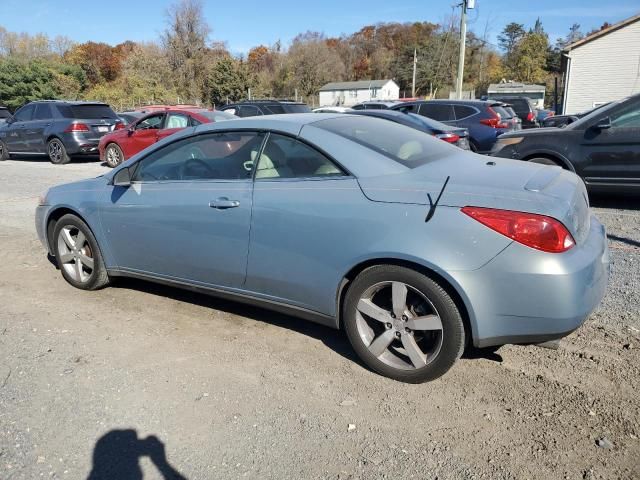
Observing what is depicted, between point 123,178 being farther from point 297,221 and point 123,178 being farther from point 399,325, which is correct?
point 399,325

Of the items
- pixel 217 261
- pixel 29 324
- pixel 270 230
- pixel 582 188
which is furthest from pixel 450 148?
pixel 29 324

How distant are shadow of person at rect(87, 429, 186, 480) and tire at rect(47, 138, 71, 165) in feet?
43.6

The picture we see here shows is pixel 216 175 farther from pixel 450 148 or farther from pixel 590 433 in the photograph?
pixel 590 433

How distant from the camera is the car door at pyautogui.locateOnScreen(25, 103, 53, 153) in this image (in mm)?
14492

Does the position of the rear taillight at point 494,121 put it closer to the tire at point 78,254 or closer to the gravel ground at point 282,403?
the gravel ground at point 282,403

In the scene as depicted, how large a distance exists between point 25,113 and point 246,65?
4263 centimetres

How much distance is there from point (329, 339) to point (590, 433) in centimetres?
171

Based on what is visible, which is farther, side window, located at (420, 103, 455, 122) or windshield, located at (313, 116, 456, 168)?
side window, located at (420, 103, 455, 122)

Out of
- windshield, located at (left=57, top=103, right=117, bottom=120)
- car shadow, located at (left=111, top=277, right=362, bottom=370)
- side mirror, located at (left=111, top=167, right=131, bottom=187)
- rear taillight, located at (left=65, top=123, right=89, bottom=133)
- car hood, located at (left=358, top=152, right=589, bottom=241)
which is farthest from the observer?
windshield, located at (left=57, top=103, right=117, bottom=120)

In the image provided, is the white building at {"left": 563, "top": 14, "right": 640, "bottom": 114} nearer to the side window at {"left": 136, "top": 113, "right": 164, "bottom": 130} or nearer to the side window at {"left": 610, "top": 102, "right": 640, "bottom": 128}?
the side window at {"left": 610, "top": 102, "right": 640, "bottom": 128}

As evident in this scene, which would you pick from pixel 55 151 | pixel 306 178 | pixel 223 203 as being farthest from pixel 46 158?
pixel 306 178

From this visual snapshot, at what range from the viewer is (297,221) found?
3.24 m

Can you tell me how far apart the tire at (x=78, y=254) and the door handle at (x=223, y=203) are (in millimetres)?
1484

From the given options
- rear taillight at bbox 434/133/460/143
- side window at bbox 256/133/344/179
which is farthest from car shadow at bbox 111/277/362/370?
rear taillight at bbox 434/133/460/143
